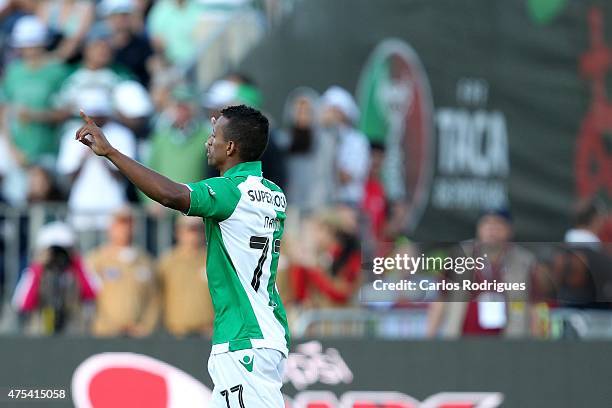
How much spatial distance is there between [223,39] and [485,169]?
9.96 feet

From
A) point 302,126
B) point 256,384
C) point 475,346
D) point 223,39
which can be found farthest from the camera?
point 223,39

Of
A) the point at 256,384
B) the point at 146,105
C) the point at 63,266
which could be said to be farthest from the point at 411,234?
the point at 256,384

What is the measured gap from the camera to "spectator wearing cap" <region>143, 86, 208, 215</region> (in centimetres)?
1206

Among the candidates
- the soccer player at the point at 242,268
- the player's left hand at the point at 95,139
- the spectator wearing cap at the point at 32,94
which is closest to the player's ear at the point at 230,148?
the soccer player at the point at 242,268

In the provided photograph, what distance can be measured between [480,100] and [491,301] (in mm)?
4680

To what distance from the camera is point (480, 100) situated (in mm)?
14367

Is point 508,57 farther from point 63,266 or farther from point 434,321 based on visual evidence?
point 63,266

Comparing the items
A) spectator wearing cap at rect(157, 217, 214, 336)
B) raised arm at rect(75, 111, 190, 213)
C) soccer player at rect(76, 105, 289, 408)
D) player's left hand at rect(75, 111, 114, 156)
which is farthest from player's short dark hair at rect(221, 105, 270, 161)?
spectator wearing cap at rect(157, 217, 214, 336)

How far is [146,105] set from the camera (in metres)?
12.7

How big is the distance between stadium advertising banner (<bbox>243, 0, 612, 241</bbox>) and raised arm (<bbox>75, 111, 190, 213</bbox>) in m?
7.72

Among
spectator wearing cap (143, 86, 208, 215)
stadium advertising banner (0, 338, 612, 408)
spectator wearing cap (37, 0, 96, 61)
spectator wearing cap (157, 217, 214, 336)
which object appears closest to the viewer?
stadium advertising banner (0, 338, 612, 408)

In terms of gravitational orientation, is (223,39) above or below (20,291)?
above

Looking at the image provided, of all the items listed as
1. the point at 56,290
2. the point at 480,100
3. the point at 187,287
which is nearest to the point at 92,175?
the point at 56,290

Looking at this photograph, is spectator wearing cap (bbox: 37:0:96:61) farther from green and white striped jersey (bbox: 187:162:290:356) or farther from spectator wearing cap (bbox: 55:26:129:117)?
green and white striped jersey (bbox: 187:162:290:356)
